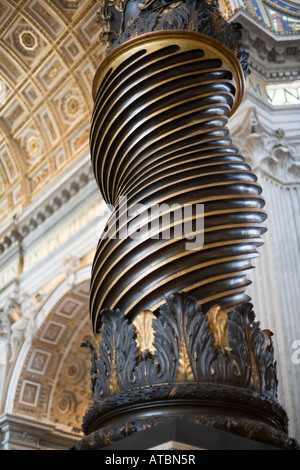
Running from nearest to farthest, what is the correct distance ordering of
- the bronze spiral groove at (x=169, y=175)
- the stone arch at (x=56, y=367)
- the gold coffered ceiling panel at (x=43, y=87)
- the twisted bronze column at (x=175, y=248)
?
the twisted bronze column at (x=175, y=248), the bronze spiral groove at (x=169, y=175), the stone arch at (x=56, y=367), the gold coffered ceiling panel at (x=43, y=87)

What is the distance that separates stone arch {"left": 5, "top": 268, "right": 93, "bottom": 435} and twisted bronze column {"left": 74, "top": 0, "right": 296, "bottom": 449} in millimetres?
9197

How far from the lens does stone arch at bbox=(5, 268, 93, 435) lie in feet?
37.2

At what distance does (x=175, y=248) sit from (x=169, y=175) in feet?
0.71

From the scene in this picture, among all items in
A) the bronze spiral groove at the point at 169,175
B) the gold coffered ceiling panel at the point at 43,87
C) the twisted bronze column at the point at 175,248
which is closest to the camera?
the twisted bronze column at the point at 175,248

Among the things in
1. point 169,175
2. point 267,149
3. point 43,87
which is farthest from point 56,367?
point 169,175

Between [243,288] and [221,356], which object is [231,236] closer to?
[243,288]

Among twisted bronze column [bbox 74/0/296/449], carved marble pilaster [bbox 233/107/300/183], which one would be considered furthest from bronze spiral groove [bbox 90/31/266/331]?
carved marble pilaster [bbox 233/107/300/183]

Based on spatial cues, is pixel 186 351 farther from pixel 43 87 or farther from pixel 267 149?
pixel 43 87

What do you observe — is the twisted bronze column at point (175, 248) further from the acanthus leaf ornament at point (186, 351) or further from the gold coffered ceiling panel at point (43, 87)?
the gold coffered ceiling panel at point (43, 87)

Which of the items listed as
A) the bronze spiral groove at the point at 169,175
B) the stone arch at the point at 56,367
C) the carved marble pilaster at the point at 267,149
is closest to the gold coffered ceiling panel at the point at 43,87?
the stone arch at the point at 56,367

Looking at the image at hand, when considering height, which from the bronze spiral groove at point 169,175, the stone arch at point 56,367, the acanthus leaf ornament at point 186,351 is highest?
the stone arch at point 56,367

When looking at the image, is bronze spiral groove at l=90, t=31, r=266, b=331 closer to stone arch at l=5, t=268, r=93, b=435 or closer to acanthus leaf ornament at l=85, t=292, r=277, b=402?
acanthus leaf ornament at l=85, t=292, r=277, b=402

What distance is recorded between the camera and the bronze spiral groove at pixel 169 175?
1684mm

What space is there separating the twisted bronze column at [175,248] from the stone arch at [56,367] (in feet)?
30.2
